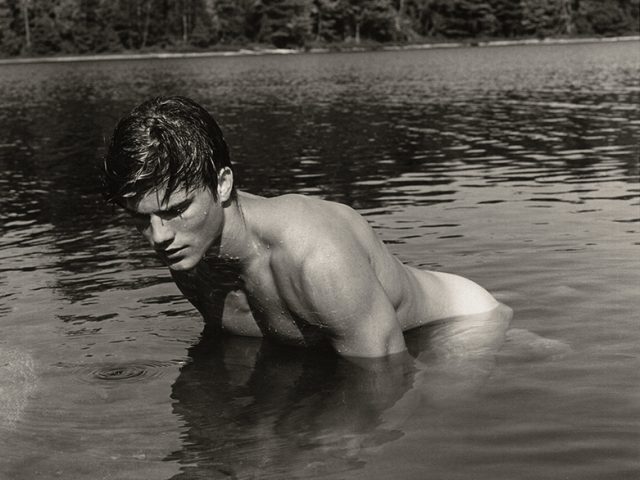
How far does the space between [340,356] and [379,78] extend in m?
66.1

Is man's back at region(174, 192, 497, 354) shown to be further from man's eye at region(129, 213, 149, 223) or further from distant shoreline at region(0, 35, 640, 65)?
distant shoreline at region(0, 35, 640, 65)

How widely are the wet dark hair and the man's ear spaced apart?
0.16 metres

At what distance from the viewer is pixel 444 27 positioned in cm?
15600

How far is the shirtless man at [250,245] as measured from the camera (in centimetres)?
454

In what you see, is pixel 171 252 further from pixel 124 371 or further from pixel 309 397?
pixel 124 371

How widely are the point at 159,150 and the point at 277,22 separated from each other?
14205 cm

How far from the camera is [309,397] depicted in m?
5.93

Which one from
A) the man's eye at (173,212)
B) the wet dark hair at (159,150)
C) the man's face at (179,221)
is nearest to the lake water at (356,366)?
the man's face at (179,221)

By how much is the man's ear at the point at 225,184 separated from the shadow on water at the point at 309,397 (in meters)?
1.43

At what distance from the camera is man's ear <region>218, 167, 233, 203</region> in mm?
4781

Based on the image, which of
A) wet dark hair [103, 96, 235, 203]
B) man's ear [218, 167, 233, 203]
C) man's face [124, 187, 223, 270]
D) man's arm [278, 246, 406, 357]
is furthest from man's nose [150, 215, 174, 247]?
man's arm [278, 246, 406, 357]

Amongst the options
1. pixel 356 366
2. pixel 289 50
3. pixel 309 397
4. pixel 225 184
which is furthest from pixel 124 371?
pixel 289 50

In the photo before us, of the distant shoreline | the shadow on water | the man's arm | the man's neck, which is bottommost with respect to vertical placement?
the distant shoreline

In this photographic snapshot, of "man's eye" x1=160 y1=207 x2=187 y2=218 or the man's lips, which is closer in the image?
"man's eye" x1=160 y1=207 x2=187 y2=218
